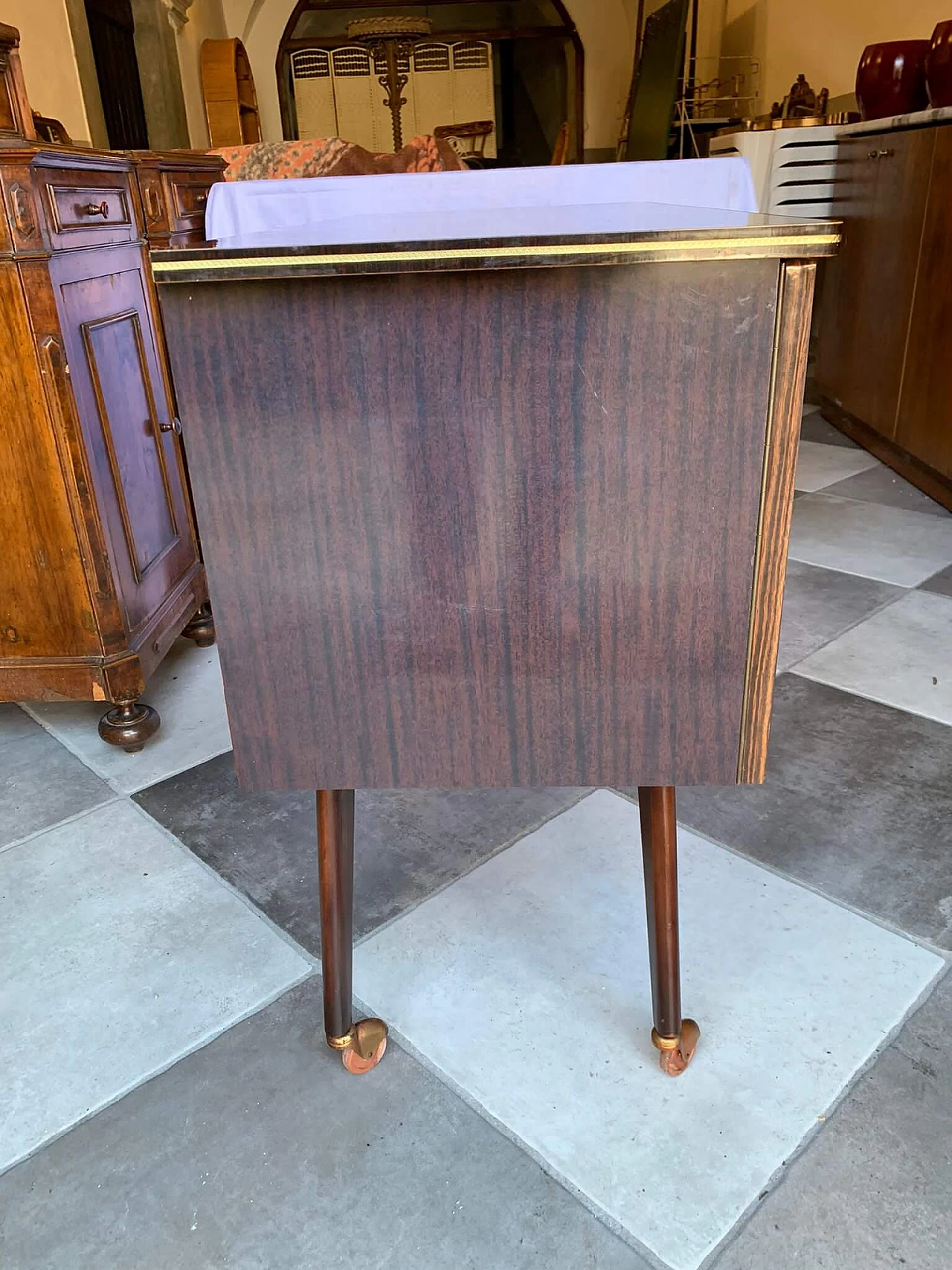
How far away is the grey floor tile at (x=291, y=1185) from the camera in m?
0.84

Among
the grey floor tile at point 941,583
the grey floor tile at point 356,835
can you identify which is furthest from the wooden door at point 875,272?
the grey floor tile at point 356,835

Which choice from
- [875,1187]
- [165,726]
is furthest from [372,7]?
[875,1187]

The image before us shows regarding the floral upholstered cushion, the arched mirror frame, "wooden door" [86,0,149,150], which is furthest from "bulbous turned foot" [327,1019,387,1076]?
the arched mirror frame

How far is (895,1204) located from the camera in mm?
861

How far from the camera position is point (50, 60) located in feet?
11.8

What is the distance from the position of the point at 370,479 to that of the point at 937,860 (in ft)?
3.46

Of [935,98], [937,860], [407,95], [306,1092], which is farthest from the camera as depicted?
[407,95]

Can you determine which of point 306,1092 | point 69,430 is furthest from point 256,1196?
point 69,430

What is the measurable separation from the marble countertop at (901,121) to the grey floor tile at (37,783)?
2.80 meters

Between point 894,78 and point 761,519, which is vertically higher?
point 894,78

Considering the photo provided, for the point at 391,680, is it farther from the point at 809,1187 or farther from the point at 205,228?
the point at 205,228

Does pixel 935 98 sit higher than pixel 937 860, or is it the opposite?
pixel 935 98

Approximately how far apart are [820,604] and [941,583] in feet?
1.07

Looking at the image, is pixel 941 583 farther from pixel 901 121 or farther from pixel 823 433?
pixel 901 121
